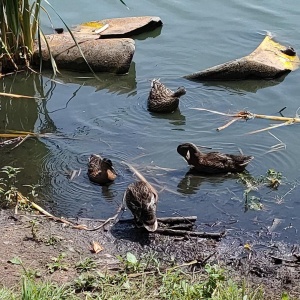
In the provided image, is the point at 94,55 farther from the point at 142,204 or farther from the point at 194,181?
the point at 142,204

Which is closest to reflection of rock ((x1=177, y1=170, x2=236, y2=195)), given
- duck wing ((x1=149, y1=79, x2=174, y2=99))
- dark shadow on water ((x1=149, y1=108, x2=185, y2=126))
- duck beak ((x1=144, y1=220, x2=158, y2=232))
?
duck beak ((x1=144, y1=220, x2=158, y2=232))

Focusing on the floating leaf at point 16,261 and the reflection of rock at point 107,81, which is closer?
the floating leaf at point 16,261

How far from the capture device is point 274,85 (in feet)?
32.6

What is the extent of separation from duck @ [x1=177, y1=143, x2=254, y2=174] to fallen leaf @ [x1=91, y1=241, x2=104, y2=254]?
1.70 meters

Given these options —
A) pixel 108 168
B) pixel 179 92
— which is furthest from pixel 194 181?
pixel 179 92

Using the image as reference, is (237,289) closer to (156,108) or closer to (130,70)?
(156,108)

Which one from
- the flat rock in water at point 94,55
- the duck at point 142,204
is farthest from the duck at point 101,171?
the flat rock in water at point 94,55

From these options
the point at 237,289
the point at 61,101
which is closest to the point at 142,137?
the point at 61,101

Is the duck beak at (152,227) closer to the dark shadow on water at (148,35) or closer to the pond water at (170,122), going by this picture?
the pond water at (170,122)

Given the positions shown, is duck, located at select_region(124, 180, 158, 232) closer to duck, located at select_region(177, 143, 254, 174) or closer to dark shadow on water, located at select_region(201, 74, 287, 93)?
duck, located at select_region(177, 143, 254, 174)

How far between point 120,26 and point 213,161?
14.8 feet

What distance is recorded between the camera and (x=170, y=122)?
8.98 metres

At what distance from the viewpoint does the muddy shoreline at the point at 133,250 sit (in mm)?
5906

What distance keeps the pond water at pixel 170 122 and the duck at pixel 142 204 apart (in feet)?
1.15
